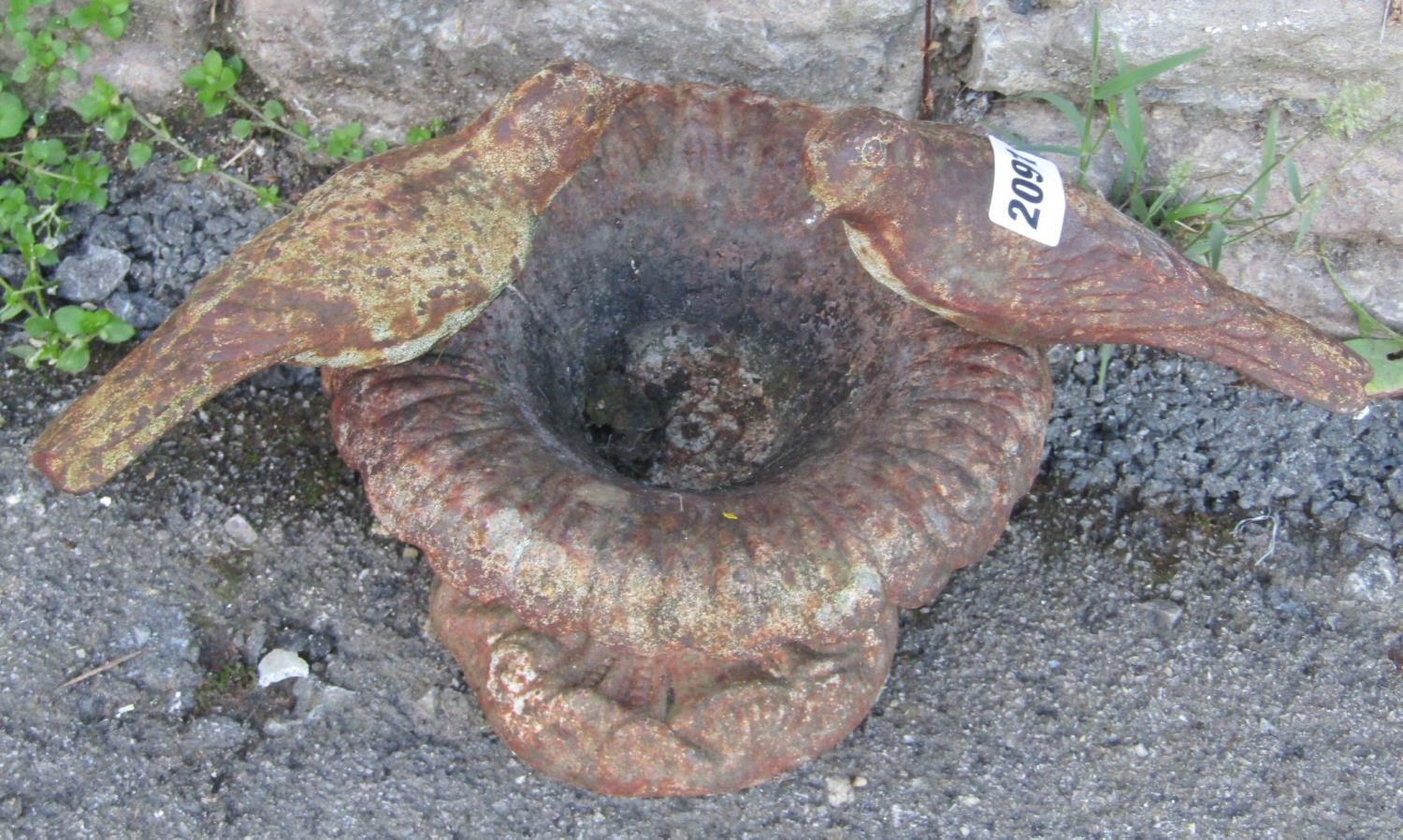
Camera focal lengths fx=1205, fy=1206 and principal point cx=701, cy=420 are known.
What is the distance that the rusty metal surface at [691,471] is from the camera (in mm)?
1494

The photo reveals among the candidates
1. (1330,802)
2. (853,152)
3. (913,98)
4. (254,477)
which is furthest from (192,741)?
(1330,802)

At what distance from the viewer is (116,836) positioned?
71.2 inches

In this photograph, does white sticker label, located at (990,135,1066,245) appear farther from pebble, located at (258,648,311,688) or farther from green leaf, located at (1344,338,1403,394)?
pebble, located at (258,648,311,688)

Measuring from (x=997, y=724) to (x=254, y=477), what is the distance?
1.32m

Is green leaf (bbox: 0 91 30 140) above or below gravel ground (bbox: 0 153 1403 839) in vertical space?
above

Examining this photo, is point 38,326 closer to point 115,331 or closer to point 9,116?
point 115,331

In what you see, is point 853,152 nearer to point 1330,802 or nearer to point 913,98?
point 913,98

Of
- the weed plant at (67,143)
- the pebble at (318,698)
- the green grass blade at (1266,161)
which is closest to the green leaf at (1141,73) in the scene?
the green grass blade at (1266,161)

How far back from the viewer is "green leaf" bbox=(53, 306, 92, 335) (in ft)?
6.52

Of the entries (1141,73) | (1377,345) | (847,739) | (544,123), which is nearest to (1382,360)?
(1377,345)

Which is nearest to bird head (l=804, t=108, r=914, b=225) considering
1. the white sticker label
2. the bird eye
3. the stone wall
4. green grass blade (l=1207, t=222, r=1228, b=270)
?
the bird eye

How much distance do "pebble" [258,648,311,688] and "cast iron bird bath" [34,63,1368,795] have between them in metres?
0.35

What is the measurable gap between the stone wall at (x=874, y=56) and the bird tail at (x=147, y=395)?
32.7 inches

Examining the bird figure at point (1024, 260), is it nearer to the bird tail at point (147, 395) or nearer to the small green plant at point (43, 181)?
the bird tail at point (147, 395)
